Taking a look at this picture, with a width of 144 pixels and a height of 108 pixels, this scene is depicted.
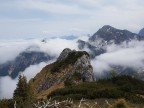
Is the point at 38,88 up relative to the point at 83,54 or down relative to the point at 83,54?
down

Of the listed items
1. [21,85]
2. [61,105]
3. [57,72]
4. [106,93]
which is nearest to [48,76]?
[57,72]

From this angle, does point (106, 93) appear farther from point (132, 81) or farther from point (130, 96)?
point (132, 81)

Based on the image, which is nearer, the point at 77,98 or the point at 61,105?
the point at 61,105

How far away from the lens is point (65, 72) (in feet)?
333

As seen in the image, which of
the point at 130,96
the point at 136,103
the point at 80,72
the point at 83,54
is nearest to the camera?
the point at 136,103

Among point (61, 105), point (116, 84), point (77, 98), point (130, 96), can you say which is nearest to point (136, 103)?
point (130, 96)

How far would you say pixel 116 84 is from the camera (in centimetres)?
5231

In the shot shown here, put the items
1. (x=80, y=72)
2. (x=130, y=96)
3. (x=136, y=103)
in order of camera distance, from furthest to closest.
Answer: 1. (x=80, y=72)
2. (x=130, y=96)
3. (x=136, y=103)

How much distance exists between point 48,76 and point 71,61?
24.4 feet

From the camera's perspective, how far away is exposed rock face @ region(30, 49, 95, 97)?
9888 centimetres

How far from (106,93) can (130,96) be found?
228 centimetres

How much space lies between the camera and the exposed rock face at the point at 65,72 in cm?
9888

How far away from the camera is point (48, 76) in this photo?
10394 centimetres

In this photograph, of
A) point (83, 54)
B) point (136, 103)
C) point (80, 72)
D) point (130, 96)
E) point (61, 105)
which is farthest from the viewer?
point (83, 54)
